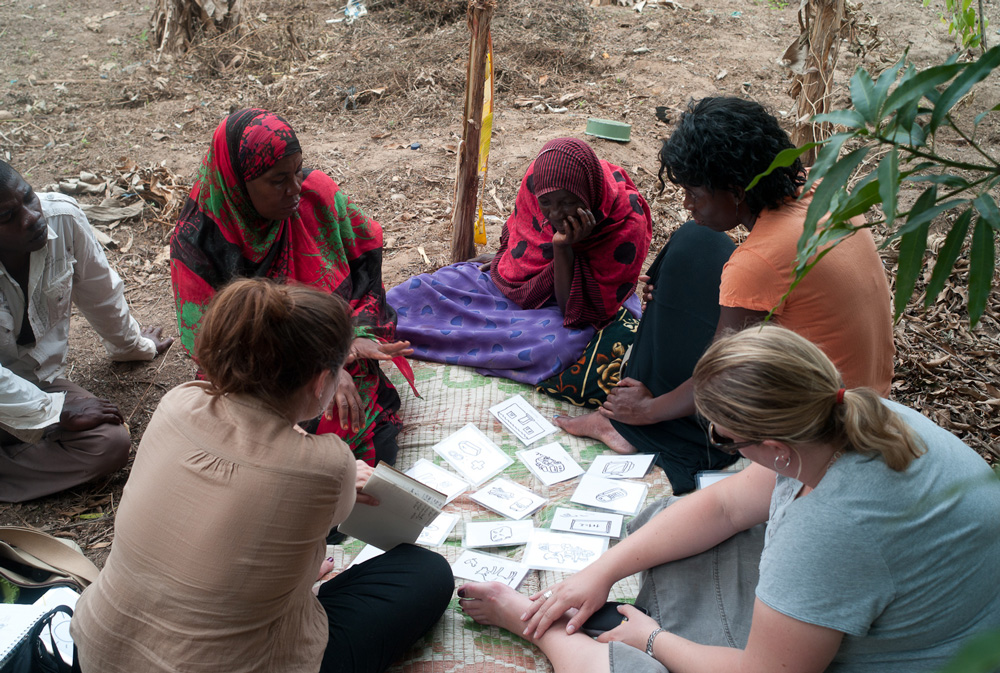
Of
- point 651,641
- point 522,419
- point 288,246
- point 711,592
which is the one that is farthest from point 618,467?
point 288,246

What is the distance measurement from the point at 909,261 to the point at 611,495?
207 centimetres

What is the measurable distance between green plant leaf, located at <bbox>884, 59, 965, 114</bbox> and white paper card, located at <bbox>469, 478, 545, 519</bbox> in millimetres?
2206

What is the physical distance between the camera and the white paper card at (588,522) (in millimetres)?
2734

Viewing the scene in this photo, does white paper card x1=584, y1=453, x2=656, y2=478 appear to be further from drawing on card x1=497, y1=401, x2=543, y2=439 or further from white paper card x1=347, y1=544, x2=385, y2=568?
white paper card x1=347, y1=544, x2=385, y2=568

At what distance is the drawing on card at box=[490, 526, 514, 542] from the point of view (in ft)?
9.09

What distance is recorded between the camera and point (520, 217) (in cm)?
396

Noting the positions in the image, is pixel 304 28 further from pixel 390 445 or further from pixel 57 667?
pixel 57 667

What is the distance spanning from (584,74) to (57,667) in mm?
6782

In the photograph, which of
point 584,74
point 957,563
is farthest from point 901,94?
point 584,74

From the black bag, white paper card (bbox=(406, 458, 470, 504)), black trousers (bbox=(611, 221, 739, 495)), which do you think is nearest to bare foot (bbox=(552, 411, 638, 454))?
black trousers (bbox=(611, 221, 739, 495))

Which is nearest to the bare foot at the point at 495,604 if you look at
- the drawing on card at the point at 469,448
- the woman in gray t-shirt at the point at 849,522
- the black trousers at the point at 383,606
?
the black trousers at the point at 383,606

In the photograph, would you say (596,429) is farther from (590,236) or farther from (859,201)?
(859,201)

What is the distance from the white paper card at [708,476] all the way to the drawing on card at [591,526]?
0.39m

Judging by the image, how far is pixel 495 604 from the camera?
2336mm
